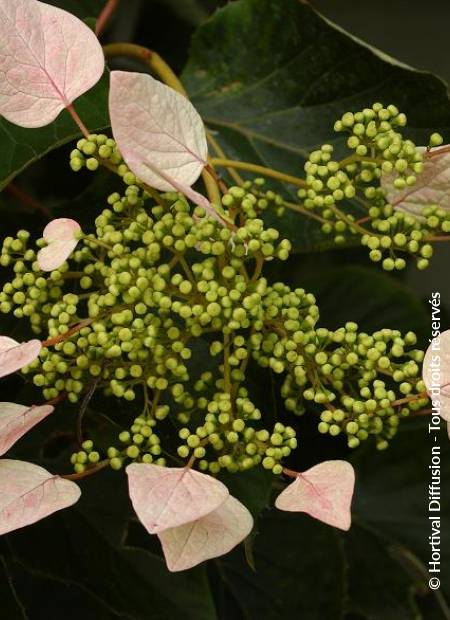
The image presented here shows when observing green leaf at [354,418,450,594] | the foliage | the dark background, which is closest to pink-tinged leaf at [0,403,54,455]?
the foliage

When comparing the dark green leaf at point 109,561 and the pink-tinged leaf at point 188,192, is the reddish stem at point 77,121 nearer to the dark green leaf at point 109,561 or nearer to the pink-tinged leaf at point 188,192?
the pink-tinged leaf at point 188,192

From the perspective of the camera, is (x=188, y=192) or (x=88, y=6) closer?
(x=188, y=192)

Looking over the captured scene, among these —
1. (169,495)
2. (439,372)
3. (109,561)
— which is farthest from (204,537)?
(109,561)

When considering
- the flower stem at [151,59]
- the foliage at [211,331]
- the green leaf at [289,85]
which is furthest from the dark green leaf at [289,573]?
the flower stem at [151,59]

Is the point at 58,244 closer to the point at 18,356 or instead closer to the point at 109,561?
the point at 18,356

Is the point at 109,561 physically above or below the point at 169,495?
below

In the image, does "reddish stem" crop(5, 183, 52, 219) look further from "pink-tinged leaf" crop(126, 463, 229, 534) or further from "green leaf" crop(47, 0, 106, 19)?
"pink-tinged leaf" crop(126, 463, 229, 534)
